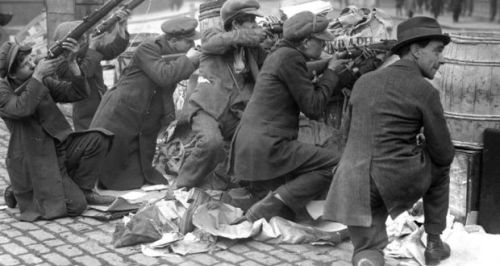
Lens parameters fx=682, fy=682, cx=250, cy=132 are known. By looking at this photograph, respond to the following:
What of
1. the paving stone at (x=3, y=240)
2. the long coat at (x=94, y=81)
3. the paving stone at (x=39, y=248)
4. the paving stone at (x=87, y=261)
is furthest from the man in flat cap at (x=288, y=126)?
the long coat at (x=94, y=81)

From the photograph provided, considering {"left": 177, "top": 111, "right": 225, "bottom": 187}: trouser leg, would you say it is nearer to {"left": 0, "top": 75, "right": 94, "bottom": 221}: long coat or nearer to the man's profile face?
{"left": 0, "top": 75, "right": 94, "bottom": 221}: long coat

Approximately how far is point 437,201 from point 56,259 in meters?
2.64

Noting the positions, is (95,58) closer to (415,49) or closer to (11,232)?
(11,232)

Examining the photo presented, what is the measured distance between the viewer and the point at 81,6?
896 centimetres

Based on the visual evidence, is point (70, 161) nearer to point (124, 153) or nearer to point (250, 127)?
point (124, 153)

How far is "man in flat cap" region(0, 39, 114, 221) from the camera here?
18.2ft

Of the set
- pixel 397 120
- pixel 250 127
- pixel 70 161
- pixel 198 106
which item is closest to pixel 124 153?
pixel 70 161

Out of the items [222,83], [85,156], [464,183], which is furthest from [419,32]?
[85,156]

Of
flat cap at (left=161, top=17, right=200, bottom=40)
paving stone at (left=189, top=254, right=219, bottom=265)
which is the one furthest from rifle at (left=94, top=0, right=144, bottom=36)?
paving stone at (left=189, top=254, right=219, bottom=265)

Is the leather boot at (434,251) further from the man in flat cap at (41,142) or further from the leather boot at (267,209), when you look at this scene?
the man in flat cap at (41,142)

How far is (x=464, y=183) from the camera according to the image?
202 inches

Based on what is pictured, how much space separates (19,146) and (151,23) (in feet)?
12.4

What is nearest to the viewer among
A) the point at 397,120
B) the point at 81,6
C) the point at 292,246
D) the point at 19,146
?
the point at 397,120

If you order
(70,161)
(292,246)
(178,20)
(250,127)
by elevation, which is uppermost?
(178,20)
